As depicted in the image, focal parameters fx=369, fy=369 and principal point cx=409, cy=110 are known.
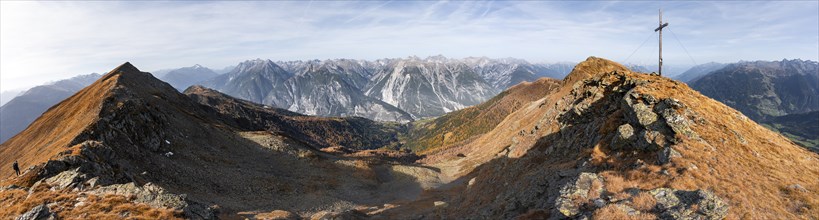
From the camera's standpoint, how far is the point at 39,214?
97.6 feet

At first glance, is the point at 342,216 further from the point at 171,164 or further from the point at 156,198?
the point at 171,164

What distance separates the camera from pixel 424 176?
273ft

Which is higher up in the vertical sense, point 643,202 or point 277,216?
point 643,202

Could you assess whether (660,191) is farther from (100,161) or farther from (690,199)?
(100,161)

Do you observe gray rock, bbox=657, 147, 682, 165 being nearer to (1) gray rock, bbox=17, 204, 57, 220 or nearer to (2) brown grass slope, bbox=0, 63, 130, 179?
(1) gray rock, bbox=17, 204, 57, 220

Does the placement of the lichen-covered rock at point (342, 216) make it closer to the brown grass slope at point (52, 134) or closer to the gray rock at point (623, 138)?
the gray rock at point (623, 138)

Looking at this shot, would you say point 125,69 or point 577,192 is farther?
point 125,69

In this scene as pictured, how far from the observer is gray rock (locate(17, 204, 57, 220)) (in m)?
29.0

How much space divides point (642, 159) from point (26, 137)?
100468mm

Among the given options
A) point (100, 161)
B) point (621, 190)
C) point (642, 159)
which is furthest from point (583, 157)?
point (100, 161)

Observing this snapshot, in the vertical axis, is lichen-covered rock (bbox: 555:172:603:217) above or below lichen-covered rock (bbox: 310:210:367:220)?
above

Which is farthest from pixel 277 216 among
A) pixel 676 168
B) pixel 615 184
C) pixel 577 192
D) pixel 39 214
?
pixel 676 168

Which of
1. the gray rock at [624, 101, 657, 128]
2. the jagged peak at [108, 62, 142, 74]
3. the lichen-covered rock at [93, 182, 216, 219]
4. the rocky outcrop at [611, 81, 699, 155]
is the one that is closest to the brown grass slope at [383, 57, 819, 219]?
the rocky outcrop at [611, 81, 699, 155]

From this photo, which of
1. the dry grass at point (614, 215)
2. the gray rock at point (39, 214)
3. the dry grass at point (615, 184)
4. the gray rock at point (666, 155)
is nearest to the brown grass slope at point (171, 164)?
the gray rock at point (39, 214)
